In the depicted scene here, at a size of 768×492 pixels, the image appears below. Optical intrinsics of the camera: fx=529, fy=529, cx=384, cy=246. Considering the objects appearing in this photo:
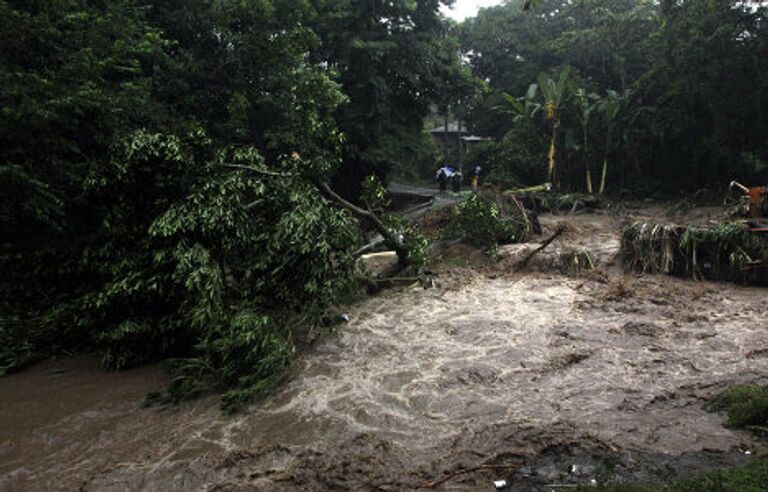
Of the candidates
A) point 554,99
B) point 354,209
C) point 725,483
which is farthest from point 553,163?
point 725,483

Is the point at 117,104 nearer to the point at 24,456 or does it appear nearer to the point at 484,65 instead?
the point at 24,456

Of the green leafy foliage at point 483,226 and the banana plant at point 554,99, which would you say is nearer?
the green leafy foliage at point 483,226

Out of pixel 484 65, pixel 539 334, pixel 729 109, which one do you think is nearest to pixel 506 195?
pixel 539 334

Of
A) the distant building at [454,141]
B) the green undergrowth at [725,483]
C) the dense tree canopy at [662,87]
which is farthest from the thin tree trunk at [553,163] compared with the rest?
the green undergrowth at [725,483]

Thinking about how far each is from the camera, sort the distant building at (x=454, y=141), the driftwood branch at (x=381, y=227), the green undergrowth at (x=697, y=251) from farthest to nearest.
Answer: the distant building at (x=454, y=141) → the green undergrowth at (x=697, y=251) → the driftwood branch at (x=381, y=227)

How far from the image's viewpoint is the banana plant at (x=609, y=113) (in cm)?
1934

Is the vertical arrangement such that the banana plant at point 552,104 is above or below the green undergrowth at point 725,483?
above

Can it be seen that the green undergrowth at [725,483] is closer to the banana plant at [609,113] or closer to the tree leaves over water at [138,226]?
the tree leaves over water at [138,226]

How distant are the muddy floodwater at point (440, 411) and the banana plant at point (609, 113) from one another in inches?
460

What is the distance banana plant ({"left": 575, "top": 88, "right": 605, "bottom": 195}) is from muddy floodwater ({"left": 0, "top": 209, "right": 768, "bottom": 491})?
11990mm

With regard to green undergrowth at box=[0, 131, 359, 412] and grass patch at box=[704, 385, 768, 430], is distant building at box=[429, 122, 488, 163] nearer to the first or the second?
green undergrowth at box=[0, 131, 359, 412]

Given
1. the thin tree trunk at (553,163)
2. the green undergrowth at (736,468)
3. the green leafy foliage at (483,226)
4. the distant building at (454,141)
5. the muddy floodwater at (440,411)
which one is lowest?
the muddy floodwater at (440,411)

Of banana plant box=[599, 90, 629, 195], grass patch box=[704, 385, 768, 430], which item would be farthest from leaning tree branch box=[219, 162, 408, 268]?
banana plant box=[599, 90, 629, 195]

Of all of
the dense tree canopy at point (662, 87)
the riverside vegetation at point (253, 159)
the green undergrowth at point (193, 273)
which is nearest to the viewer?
the green undergrowth at point (193, 273)
